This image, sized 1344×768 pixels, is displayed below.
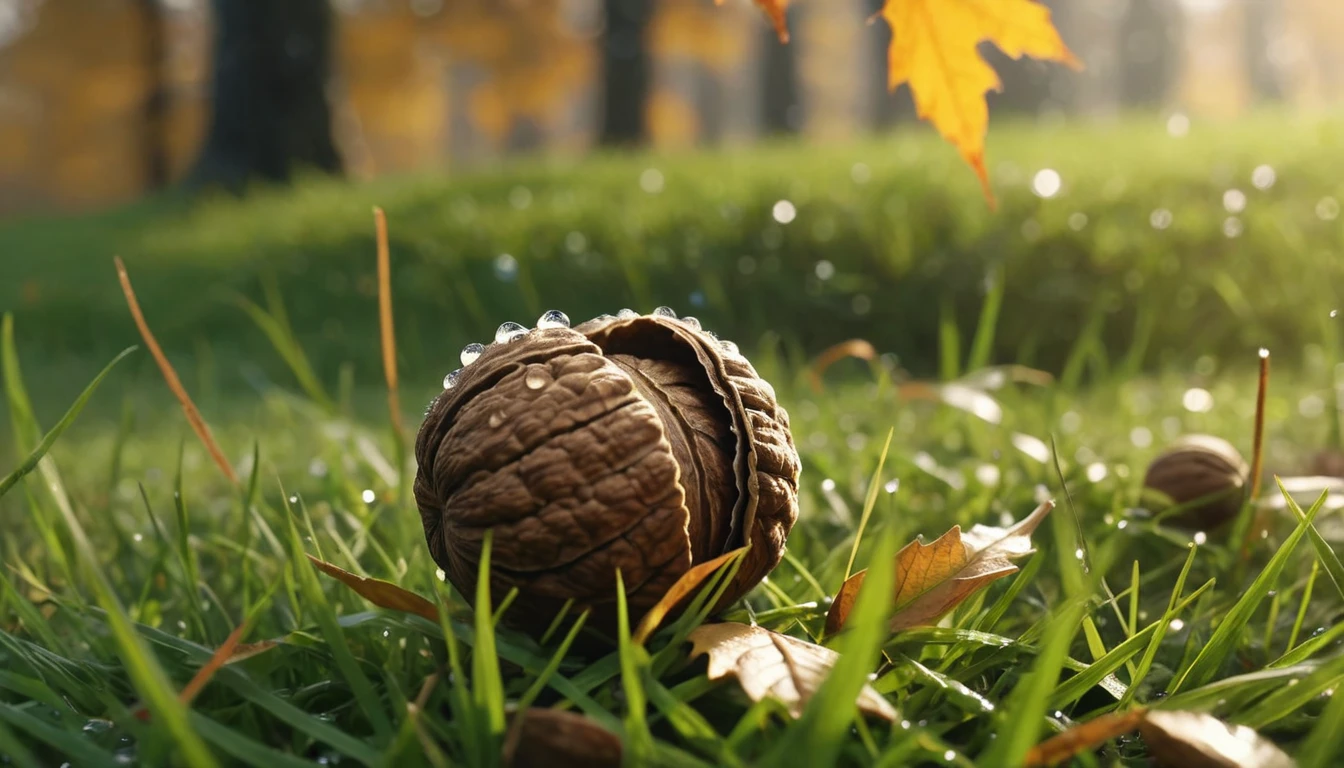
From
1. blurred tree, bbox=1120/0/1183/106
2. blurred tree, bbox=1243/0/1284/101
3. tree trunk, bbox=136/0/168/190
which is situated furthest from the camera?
blurred tree, bbox=1243/0/1284/101

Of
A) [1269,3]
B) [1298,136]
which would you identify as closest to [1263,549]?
[1298,136]

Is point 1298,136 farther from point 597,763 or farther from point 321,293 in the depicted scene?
point 597,763

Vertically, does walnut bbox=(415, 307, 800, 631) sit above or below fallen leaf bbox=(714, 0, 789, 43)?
below

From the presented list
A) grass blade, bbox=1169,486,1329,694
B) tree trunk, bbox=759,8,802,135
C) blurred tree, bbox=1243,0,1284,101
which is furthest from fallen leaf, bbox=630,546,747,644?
blurred tree, bbox=1243,0,1284,101

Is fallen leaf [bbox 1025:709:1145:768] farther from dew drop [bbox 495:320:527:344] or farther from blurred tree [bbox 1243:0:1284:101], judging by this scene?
blurred tree [bbox 1243:0:1284:101]

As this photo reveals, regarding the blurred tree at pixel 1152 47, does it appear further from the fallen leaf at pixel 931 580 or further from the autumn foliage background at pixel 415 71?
the fallen leaf at pixel 931 580
